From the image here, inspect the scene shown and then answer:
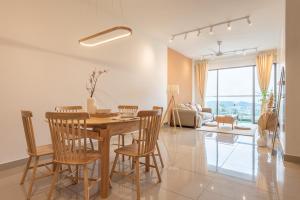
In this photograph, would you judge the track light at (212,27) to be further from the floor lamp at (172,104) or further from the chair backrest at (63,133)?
the chair backrest at (63,133)

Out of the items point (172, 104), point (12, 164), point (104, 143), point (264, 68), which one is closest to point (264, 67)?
point (264, 68)

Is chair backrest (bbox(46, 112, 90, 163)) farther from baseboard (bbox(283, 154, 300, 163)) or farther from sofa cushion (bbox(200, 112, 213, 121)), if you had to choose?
sofa cushion (bbox(200, 112, 213, 121))

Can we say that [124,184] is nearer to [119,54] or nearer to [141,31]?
[119,54]

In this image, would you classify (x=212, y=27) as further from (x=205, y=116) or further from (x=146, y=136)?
(x=146, y=136)

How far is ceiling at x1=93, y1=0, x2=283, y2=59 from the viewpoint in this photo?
12.2ft

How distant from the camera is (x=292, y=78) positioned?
2.96m

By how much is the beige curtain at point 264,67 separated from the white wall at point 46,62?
5.96 m

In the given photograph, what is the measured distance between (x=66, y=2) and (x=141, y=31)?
2319 millimetres

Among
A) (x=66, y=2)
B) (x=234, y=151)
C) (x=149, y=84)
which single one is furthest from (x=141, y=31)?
(x=234, y=151)

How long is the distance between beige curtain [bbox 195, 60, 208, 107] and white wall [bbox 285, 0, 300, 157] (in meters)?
5.72

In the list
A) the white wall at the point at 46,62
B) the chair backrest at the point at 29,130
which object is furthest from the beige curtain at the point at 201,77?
the chair backrest at the point at 29,130

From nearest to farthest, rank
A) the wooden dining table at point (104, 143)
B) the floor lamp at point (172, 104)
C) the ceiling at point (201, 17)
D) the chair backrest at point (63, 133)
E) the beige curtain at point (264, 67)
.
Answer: the chair backrest at point (63, 133) < the wooden dining table at point (104, 143) < the ceiling at point (201, 17) < the floor lamp at point (172, 104) < the beige curtain at point (264, 67)

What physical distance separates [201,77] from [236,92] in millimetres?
1790

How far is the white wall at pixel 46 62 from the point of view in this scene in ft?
→ 8.68
